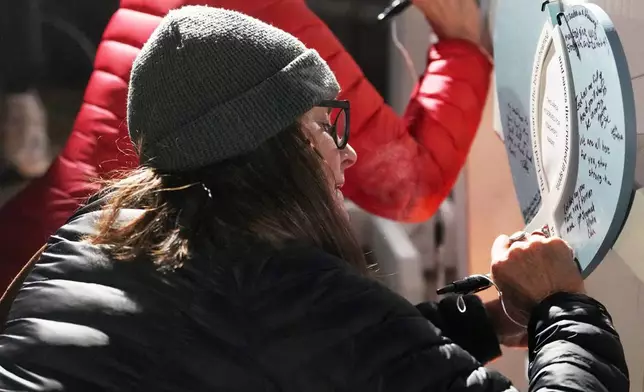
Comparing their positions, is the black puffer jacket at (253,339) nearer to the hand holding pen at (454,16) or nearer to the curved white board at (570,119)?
the curved white board at (570,119)

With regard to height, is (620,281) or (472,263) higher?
(620,281)

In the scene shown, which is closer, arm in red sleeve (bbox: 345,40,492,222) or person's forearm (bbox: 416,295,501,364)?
person's forearm (bbox: 416,295,501,364)

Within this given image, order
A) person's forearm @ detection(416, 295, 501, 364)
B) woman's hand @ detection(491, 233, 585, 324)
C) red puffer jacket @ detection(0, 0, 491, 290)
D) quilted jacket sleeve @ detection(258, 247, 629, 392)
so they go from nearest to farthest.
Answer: quilted jacket sleeve @ detection(258, 247, 629, 392)
woman's hand @ detection(491, 233, 585, 324)
person's forearm @ detection(416, 295, 501, 364)
red puffer jacket @ detection(0, 0, 491, 290)

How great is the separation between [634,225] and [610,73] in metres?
0.16

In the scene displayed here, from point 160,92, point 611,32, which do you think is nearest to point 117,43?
point 160,92

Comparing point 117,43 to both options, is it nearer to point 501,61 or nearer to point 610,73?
point 501,61

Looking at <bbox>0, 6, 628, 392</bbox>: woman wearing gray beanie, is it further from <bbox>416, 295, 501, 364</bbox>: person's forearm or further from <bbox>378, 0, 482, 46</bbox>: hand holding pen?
<bbox>378, 0, 482, 46</bbox>: hand holding pen

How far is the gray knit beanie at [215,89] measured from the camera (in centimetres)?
77

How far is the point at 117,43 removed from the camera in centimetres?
113

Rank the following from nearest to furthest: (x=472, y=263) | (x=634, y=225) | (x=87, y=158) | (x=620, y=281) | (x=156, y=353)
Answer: (x=156, y=353), (x=634, y=225), (x=620, y=281), (x=87, y=158), (x=472, y=263)

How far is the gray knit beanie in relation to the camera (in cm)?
77

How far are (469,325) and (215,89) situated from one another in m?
0.42

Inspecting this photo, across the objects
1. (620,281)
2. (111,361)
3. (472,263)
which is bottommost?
(472,263)

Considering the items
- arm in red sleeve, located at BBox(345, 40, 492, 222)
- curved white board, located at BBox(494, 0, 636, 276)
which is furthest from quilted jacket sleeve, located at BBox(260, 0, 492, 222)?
curved white board, located at BBox(494, 0, 636, 276)
